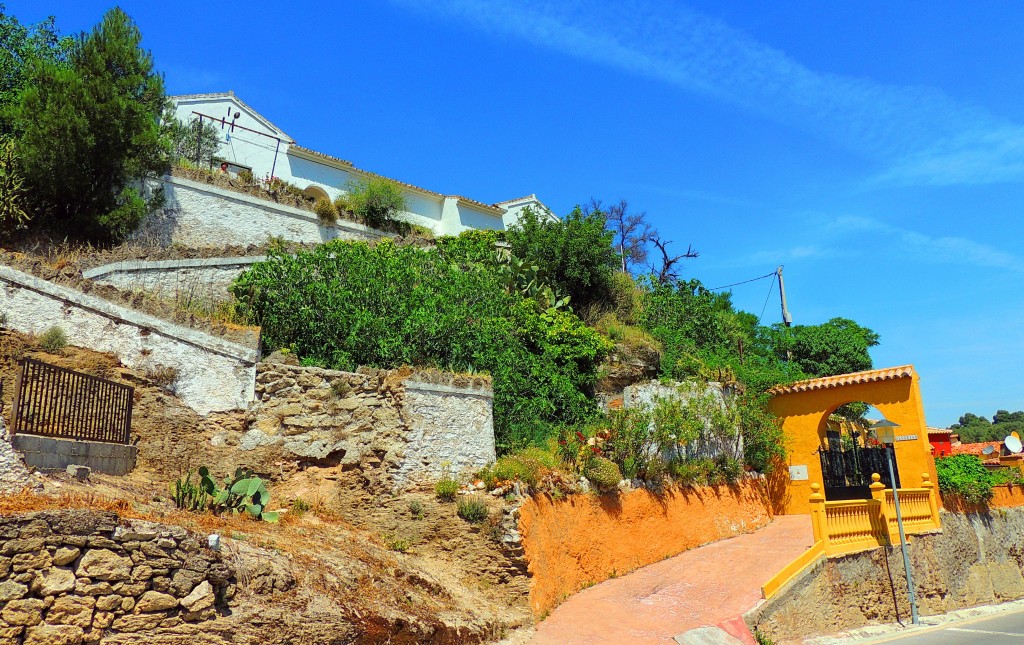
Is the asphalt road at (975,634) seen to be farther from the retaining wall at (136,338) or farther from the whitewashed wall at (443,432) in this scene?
the retaining wall at (136,338)

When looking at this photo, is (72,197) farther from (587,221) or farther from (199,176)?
(587,221)

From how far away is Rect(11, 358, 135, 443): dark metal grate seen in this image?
368 inches

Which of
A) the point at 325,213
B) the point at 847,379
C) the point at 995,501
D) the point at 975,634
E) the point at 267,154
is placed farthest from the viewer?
the point at 267,154

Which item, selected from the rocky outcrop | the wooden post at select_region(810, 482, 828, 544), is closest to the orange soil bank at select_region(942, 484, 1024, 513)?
the wooden post at select_region(810, 482, 828, 544)

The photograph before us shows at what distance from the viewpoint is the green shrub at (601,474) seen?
1416 centimetres

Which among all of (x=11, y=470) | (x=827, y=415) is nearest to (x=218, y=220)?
(x=11, y=470)

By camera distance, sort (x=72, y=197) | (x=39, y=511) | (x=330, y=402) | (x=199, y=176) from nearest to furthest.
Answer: (x=39, y=511) < (x=330, y=402) < (x=72, y=197) < (x=199, y=176)

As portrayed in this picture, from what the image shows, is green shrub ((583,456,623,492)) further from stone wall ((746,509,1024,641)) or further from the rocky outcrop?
the rocky outcrop

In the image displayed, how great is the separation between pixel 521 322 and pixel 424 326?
13.3 feet

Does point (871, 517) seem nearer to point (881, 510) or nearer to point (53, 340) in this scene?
point (881, 510)

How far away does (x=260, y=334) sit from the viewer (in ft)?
47.1

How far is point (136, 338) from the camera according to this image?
1320 centimetres

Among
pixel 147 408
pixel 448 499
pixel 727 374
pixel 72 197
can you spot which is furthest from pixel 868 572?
pixel 72 197

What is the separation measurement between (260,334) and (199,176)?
37.5 feet
